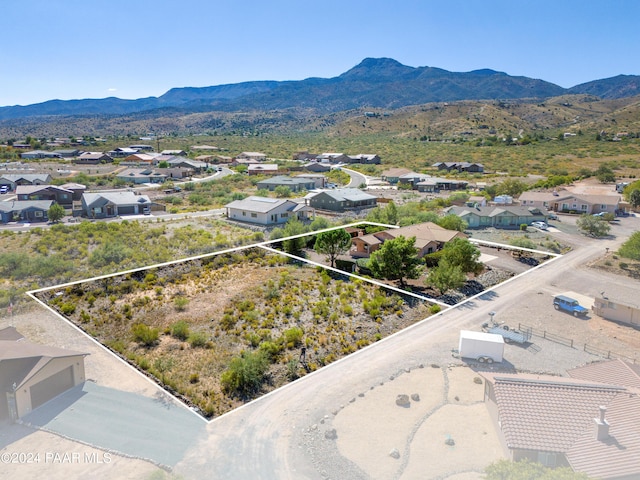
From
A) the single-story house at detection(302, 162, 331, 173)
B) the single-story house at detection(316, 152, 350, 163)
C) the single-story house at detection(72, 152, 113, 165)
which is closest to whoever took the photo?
the single-story house at detection(302, 162, 331, 173)

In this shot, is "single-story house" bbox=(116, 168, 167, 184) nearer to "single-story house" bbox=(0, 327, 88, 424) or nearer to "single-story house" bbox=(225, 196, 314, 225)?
"single-story house" bbox=(225, 196, 314, 225)

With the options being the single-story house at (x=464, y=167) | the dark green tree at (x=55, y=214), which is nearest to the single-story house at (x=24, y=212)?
the dark green tree at (x=55, y=214)

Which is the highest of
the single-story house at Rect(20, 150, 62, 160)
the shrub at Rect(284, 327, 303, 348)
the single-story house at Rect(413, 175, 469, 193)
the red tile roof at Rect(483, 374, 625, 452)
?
the single-story house at Rect(20, 150, 62, 160)

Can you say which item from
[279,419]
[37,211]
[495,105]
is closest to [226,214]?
[37,211]

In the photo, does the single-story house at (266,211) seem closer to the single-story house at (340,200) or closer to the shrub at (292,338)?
the single-story house at (340,200)

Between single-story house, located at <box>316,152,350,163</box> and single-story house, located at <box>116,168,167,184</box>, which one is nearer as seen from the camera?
single-story house, located at <box>116,168,167,184</box>

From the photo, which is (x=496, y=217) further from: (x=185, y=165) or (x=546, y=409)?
(x=185, y=165)

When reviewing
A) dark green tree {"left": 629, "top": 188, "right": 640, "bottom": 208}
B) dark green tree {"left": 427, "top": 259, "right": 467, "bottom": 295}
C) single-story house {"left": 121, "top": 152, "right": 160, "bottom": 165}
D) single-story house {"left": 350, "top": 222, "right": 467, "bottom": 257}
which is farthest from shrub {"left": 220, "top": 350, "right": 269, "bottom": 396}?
single-story house {"left": 121, "top": 152, "right": 160, "bottom": 165}
